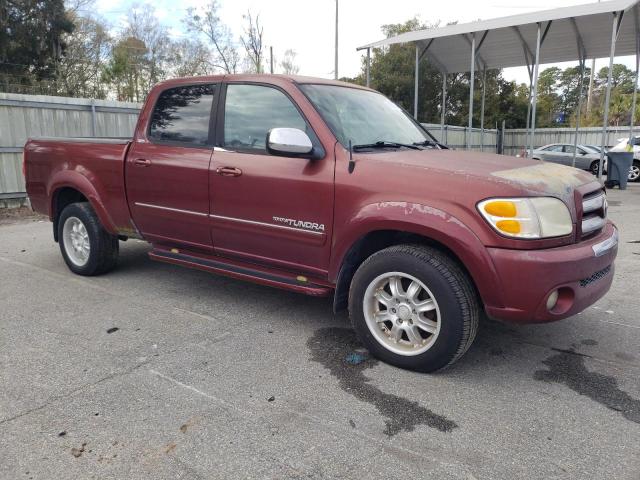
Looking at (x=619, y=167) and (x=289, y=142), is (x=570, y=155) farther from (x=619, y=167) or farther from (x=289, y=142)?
(x=289, y=142)

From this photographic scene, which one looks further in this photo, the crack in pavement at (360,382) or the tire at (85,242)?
the tire at (85,242)

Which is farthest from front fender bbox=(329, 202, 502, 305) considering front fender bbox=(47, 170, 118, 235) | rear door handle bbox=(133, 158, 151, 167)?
front fender bbox=(47, 170, 118, 235)

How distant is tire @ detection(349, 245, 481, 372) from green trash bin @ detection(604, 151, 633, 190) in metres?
13.5

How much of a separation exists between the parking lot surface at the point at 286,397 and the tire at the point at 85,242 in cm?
72

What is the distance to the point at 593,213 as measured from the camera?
3.49 metres

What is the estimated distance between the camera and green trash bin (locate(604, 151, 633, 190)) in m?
14.5

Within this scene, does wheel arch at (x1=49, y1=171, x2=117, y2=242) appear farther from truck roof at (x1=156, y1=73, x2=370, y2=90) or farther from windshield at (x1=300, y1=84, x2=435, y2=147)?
windshield at (x1=300, y1=84, x2=435, y2=147)

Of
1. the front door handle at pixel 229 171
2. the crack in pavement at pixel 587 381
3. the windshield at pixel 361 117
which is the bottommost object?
the crack in pavement at pixel 587 381

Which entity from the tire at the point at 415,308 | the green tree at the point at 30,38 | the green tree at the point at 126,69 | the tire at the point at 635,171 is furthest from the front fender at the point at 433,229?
the green tree at the point at 126,69

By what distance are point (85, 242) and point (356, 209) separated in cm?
339

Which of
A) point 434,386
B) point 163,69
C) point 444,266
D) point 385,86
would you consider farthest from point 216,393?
point 163,69

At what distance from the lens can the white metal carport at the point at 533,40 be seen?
526 inches

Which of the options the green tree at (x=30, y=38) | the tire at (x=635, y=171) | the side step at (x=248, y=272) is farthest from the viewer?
the green tree at (x=30, y=38)

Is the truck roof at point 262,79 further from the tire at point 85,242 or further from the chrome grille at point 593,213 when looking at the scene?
the chrome grille at point 593,213
